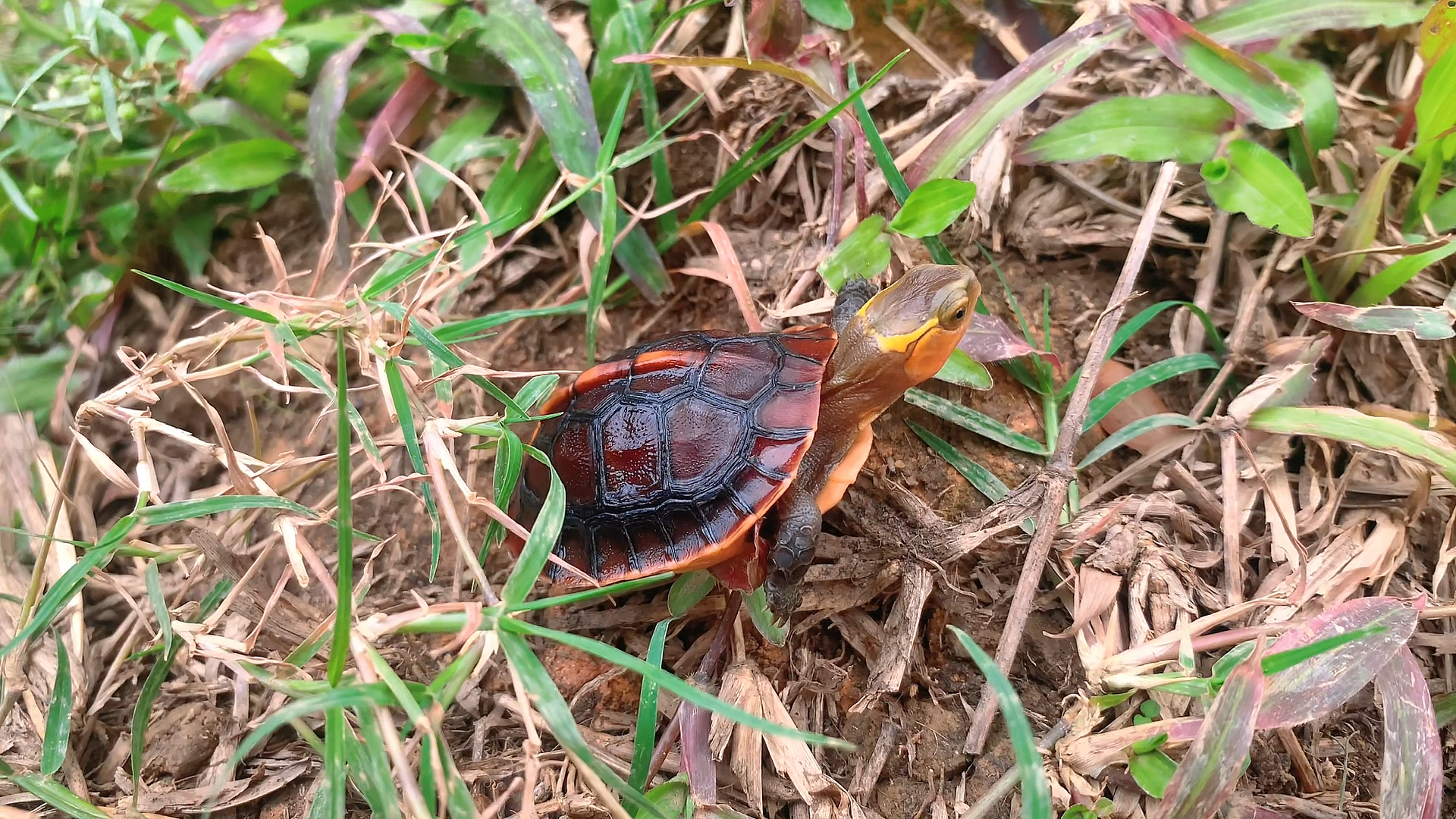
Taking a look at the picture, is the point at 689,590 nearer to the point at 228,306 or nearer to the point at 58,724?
the point at 228,306

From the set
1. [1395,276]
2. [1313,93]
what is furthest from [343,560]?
[1313,93]

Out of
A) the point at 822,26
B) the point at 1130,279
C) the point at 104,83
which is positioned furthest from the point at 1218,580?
the point at 104,83

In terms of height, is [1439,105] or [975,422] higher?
[1439,105]

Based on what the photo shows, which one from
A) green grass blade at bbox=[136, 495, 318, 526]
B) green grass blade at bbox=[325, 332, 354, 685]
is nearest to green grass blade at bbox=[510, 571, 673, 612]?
green grass blade at bbox=[325, 332, 354, 685]

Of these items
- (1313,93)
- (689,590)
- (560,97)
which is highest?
(1313,93)

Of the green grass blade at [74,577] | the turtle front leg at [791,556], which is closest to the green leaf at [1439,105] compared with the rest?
the turtle front leg at [791,556]

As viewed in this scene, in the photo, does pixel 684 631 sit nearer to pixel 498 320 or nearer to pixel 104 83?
pixel 498 320
